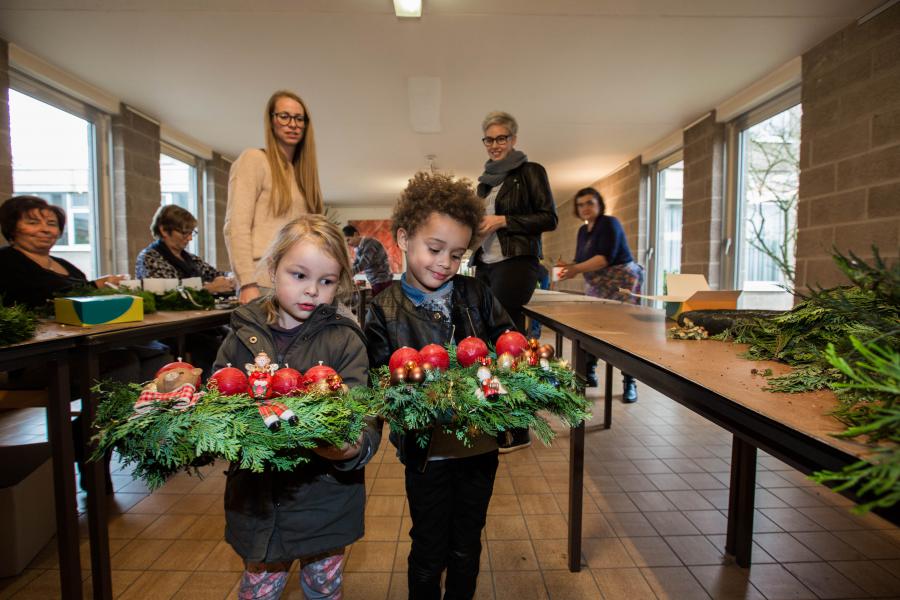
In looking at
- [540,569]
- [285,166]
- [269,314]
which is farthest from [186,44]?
[540,569]

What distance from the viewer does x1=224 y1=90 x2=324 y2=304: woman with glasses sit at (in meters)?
1.73

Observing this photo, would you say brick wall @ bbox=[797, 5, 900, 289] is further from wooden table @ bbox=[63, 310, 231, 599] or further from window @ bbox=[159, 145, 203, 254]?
window @ bbox=[159, 145, 203, 254]

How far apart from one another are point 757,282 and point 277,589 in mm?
5167

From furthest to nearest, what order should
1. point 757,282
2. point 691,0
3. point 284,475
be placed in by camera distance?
point 757,282 < point 691,0 < point 284,475

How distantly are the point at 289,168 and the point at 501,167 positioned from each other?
85 cm

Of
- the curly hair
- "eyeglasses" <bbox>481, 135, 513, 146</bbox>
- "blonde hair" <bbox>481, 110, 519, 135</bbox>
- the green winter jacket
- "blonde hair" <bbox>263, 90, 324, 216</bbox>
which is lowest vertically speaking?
the green winter jacket

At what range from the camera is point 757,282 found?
15.7ft

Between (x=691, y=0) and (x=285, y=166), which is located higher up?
(x=691, y=0)

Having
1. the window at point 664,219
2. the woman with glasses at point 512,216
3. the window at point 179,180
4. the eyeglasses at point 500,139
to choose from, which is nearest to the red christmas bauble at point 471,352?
the woman with glasses at point 512,216

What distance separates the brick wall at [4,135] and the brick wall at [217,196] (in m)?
3.22

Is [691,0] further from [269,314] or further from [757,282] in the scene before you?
[269,314]

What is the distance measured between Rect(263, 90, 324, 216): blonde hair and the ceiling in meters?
1.63

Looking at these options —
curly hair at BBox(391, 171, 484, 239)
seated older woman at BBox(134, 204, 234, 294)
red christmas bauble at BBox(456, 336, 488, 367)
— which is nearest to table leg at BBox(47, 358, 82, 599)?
curly hair at BBox(391, 171, 484, 239)

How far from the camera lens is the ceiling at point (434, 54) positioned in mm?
3064
